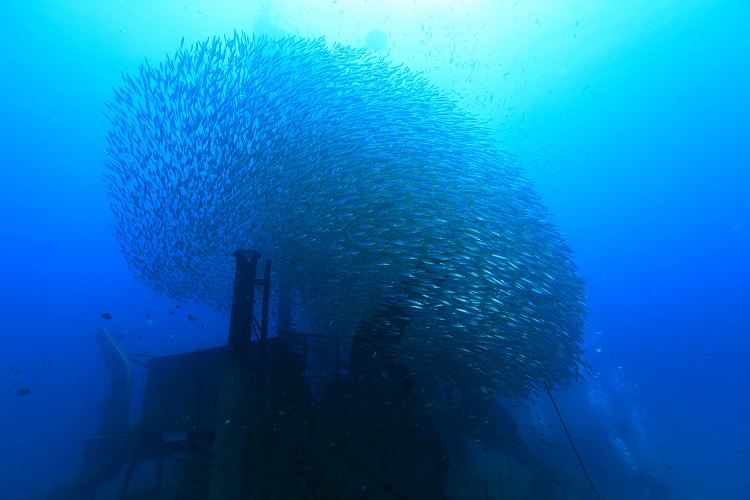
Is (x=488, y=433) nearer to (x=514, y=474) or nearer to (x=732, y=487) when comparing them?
(x=514, y=474)

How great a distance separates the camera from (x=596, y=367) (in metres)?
83.9

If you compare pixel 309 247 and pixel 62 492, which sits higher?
pixel 309 247

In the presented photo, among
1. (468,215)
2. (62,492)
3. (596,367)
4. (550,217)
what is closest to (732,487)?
(596,367)

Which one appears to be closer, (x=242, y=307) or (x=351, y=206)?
(x=242, y=307)

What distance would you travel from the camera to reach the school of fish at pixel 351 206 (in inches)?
444

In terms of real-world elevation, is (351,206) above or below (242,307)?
above

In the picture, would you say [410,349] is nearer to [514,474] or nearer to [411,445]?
[411,445]

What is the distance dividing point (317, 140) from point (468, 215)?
578cm

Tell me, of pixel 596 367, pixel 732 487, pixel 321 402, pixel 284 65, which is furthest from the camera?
pixel 596 367

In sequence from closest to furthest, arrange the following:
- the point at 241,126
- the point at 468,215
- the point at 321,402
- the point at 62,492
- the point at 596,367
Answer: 1. the point at 321,402
2. the point at 468,215
3. the point at 241,126
4. the point at 62,492
5. the point at 596,367

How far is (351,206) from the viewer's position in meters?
12.5

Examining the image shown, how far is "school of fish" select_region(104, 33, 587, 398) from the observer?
11281mm

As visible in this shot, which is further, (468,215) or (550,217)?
A: (550,217)

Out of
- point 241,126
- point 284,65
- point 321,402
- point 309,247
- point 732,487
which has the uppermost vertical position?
point 284,65
